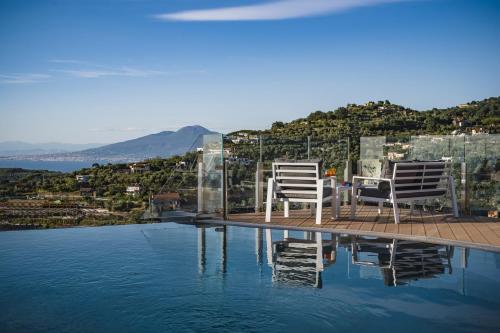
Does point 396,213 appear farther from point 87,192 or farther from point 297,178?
point 87,192

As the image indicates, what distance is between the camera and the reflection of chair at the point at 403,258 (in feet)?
16.2

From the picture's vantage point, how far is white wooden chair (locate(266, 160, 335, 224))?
7.34m

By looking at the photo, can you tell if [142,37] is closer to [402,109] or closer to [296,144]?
[296,144]

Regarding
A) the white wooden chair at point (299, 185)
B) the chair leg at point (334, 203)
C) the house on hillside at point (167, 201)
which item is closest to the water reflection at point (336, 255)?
the white wooden chair at point (299, 185)

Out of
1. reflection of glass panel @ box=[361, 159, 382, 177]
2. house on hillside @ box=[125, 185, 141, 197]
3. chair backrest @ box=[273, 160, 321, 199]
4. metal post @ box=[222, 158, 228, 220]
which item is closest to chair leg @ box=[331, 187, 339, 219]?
chair backrest @ box=[273, 160, 321, 199]

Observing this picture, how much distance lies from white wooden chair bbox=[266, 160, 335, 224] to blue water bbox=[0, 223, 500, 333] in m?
0.78

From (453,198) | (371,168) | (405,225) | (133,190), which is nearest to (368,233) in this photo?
(405,225)

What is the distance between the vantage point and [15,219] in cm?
841

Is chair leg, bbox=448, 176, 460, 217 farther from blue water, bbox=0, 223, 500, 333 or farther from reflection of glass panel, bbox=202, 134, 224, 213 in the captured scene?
reflection of glass panel, bbox=202, 134, 224, 213

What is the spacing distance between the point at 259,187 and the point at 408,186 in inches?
98.4

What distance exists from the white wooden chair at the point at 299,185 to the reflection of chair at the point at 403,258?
3.55ft

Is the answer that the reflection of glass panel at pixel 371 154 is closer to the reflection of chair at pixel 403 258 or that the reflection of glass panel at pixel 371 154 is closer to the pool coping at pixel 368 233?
the pool coping at pixel 368 233

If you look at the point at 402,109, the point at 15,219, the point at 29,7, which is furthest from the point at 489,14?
the point at 15,219

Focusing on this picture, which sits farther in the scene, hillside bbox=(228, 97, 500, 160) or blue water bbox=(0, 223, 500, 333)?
hillside bbox=(228, 97, 500, 160)
